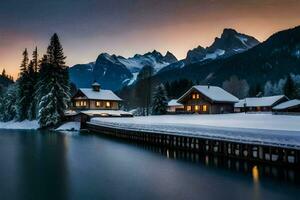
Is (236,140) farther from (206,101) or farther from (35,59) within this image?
(35,59)

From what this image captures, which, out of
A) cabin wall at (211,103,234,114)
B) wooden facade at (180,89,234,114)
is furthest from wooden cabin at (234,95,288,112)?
wooden facade at (180,89,234,114)

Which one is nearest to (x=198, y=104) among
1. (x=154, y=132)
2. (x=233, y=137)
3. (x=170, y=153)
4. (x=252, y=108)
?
(x=252, y=108)

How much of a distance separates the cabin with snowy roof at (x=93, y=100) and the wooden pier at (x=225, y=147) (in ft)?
129

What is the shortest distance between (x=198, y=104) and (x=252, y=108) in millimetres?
28797

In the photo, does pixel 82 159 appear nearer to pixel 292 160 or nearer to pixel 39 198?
pixel 39 198

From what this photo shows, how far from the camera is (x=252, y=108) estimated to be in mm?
101312

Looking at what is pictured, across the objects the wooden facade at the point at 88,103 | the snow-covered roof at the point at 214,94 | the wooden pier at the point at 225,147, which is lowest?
the wooden pier at the point at 225,147

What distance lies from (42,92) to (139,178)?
61.2 metres

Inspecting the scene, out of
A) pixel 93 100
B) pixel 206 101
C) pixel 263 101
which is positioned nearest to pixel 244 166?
pixel 206 101

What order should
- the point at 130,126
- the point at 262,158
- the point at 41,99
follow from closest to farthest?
the point at 262,158
the point at 130,126
the point at 41,99

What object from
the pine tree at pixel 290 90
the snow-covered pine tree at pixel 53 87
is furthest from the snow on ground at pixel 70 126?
the pine tree at pixel 290 90

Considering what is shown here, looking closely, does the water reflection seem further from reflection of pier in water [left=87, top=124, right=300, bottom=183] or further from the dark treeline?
the dark treeline

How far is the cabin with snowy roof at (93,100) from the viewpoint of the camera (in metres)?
90.1

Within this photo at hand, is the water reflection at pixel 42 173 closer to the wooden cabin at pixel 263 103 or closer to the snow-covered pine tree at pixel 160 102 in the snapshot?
the snow-covered pine tree at pixel 160 102
